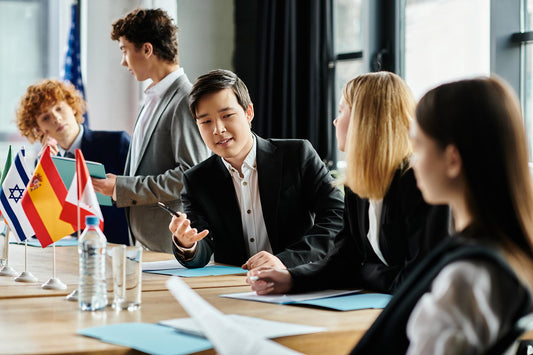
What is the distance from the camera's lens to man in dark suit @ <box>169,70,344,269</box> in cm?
243

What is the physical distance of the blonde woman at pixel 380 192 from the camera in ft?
5.61

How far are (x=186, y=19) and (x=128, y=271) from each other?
151 inches

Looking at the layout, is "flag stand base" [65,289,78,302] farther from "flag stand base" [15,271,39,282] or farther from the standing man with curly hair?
the standing man with curly hair

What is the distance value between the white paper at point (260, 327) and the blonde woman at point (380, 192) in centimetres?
35

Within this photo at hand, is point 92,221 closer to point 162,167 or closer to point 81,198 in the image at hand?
point 81,198

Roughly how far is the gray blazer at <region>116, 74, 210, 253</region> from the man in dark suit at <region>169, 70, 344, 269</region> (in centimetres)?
50

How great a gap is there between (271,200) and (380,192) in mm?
740

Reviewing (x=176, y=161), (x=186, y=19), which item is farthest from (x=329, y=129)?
(x=176, y=161)

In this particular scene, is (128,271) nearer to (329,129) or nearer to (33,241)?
(33,241)

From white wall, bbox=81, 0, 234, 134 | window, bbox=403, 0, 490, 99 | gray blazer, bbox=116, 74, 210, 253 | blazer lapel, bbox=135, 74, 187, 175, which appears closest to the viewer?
gray blazer, bbox=116, 74, 210, 253

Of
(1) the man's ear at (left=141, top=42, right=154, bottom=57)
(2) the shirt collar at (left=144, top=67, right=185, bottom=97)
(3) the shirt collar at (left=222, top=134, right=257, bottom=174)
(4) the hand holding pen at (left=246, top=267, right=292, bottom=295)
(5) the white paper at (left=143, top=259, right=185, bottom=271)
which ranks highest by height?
(1) the man's ear at (left=141, top=42, right=154, bottom=57)

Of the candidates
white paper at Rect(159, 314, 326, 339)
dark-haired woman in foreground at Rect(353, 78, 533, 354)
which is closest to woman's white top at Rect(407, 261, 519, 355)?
dark-haired woman in foreground at Rect(353, 78, 533, 354)

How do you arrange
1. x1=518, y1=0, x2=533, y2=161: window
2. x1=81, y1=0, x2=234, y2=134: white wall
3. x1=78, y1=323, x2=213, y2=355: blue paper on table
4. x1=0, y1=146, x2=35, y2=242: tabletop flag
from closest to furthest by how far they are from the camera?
x1=78, y1=323, x2=213, y2=355: blue paper on table, x1=0, y1=146, x2=35, y2=242: tabletop flag, x1=518, y1=0, x2=533, y2=161: window, x1=81, y1=0, x2=234, y2=134: white wall

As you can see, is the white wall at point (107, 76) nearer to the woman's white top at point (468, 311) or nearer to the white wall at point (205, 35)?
the white wall at point (205, 35)
